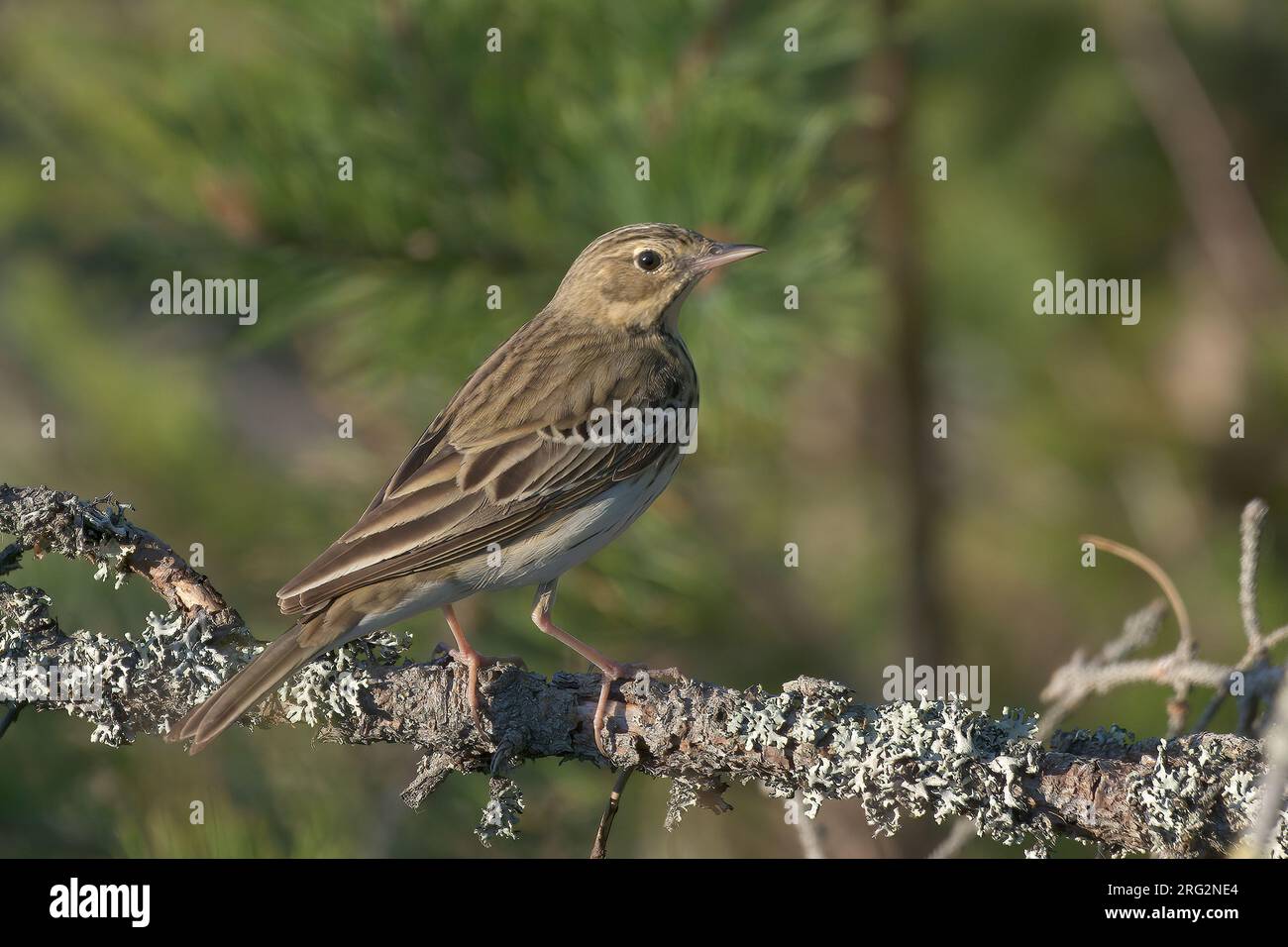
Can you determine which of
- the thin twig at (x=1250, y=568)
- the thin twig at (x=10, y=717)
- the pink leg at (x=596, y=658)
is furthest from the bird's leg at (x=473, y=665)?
the thin twig at (x=1250, y=568)

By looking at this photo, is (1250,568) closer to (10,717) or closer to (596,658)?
(596,658)

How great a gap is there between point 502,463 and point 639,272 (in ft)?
3.49

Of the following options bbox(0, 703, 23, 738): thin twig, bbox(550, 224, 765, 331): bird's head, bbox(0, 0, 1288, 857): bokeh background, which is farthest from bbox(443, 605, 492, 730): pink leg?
bbox(550, 224, 765, 331): bird's head

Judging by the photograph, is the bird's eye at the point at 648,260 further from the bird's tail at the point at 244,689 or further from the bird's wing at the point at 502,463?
the bird's tail at the point at 244,689

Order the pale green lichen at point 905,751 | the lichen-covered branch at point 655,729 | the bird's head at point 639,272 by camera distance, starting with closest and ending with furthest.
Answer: the lichen-covered branch at point 655,729 < the pale green lichen at point 905,751 < the bird's head at point 639,272

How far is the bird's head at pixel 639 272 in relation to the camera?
4859mm

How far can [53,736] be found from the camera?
14.9 ft

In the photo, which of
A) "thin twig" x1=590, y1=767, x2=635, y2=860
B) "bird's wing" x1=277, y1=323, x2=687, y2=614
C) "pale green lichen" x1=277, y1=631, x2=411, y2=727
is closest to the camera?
"thin twig" x1=590, y1=767, x2=635, y2=860

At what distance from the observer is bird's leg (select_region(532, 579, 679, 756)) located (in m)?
3.23

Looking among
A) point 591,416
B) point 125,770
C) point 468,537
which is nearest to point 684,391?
point 591,416

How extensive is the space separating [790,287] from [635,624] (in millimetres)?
1456

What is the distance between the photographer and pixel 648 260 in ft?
16.3

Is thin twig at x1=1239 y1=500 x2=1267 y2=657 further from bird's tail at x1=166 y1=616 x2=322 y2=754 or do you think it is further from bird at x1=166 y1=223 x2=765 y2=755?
bird's tail at x1=166 y1=616 x2=322 y2=754

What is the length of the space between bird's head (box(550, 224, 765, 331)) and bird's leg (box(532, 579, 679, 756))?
3.76ft
